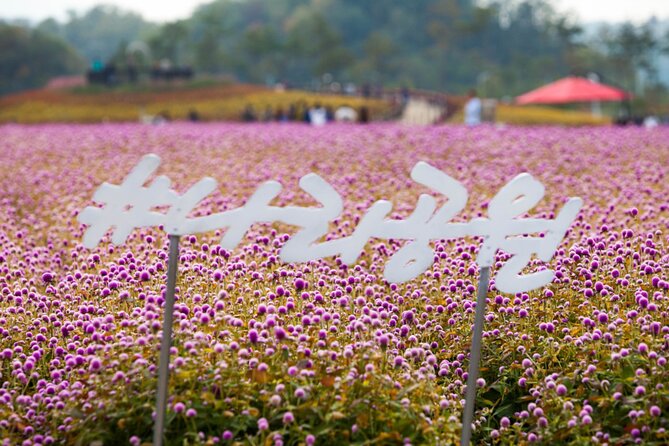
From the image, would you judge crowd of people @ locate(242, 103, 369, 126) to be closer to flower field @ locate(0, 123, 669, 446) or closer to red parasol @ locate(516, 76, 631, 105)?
red parasol @ locate(516, 76, 631, 105)

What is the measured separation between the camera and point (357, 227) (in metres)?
4.25

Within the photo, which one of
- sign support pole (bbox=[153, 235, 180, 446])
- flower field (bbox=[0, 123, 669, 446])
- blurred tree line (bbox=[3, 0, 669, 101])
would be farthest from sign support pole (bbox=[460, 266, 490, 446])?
blurred tree line (bbox=[3, 0, 669, 101])

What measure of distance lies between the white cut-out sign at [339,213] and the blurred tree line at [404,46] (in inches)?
3045

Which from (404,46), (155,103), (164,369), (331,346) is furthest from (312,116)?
(404,46)

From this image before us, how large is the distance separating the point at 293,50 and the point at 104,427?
284ft

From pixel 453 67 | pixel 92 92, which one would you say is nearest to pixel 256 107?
pixel 92 92

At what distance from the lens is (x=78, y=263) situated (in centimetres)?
677

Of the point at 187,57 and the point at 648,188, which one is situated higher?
the point at 187,57

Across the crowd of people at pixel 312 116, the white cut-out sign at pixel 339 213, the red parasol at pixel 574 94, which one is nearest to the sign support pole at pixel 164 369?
the white cut-out sign at pixel 339 213

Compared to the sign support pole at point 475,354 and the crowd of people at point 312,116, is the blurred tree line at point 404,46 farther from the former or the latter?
the sign support pole at point 475,354

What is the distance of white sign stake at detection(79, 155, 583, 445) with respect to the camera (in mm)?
4035

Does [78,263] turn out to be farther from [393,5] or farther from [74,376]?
[393,5]

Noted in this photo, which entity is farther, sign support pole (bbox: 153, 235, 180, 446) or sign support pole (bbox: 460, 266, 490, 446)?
sign support pole (bbox: 460, 266, 490, 446)

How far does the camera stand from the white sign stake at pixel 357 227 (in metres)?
4.04
